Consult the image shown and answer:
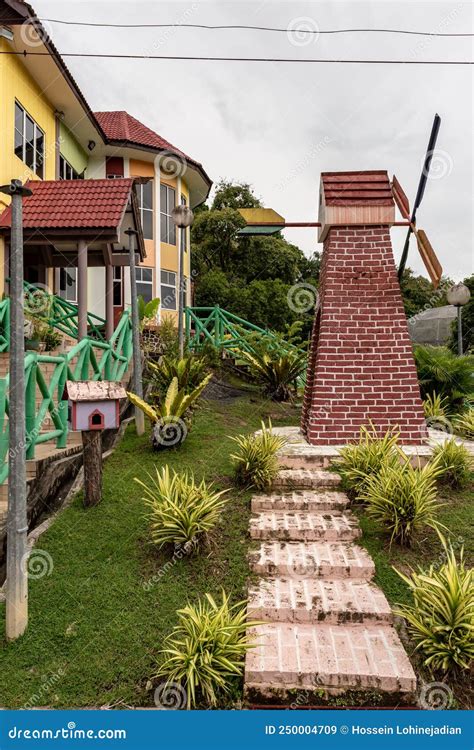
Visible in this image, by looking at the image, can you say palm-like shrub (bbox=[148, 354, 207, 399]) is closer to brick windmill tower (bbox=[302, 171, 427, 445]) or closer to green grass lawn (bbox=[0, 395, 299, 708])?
brick windmill tower (bbox=[302, 171, 427, 445])

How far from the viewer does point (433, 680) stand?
2.98 m

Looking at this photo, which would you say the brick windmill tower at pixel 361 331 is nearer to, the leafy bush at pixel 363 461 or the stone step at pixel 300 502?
the leafy bush at pixel 363 461

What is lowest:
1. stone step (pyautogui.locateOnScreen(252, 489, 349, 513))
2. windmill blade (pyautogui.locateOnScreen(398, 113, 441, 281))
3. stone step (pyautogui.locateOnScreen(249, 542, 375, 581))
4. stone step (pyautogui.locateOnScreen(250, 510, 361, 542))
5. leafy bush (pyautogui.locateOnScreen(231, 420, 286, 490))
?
stone step (pyautogui.locateOnScreen(249, 542, 375, 581))

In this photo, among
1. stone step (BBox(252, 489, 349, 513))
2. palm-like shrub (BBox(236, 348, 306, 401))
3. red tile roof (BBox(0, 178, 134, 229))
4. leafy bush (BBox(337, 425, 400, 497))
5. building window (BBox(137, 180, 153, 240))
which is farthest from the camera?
building window (BBox(137, 180, 153, 240))

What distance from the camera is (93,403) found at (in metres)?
4.52

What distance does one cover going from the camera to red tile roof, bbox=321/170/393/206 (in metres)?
6.64

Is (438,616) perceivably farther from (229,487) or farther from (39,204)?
(39,204)

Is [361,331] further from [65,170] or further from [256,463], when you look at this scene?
[65,170]

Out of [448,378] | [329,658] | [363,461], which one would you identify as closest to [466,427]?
[448,378]

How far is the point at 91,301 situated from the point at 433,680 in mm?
14977

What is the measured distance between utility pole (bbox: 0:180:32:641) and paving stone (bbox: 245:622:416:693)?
5.17ft

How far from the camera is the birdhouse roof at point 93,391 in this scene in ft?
14.5

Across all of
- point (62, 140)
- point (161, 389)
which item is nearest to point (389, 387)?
point (161, 389)

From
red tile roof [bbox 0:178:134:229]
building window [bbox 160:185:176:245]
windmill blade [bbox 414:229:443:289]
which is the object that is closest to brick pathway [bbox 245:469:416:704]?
windmill blade [bbox 414:229:443:289]
